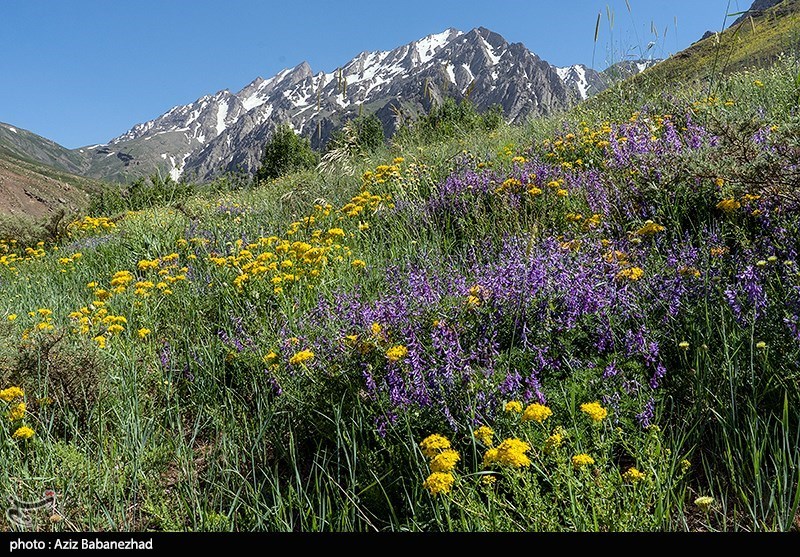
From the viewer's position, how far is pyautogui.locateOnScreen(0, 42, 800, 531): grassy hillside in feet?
5.32

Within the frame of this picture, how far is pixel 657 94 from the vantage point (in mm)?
5793

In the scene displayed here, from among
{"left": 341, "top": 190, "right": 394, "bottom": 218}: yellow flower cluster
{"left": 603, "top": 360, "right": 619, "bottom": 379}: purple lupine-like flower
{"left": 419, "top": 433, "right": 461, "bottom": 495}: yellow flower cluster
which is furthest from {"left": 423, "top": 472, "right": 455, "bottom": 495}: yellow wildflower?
{"left": 341, "top": 190, "right": 394, "bottom": 218}: yellow flower cluster

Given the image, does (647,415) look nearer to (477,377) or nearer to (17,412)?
(477,377)

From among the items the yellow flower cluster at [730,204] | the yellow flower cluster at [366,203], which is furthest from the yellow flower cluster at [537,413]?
the yellow flower cluster at [366,203]

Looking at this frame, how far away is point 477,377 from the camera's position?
6.33 ft

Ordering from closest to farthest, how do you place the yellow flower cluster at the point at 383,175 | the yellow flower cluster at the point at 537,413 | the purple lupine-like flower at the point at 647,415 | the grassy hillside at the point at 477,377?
the yellow flower cluster at the point at 537,413, the grassy hillside at the point at 477,377, the purple lupine-like flower at the point at 647,415, the yellow flower cluster at the point at 383,175

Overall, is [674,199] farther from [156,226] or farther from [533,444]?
[156,226]

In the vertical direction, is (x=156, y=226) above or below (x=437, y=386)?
above

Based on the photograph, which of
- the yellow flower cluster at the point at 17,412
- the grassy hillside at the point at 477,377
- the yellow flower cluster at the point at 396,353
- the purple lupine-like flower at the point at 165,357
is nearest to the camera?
the grassy hillside at the point at 477,377

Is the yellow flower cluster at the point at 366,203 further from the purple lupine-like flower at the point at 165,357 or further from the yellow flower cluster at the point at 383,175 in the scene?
the purple lupine-like flower at the point at 165,357

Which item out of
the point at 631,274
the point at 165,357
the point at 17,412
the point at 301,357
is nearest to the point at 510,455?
the point at 301,357

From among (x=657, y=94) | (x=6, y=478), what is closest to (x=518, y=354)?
(x=6, y=478)

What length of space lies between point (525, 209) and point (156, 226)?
15.8ft

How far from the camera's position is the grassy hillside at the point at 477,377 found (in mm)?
1623
